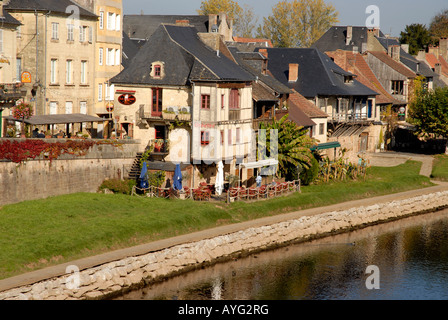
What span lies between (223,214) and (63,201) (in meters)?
10.00

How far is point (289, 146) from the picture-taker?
5872 cm

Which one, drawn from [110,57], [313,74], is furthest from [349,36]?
[110,57]

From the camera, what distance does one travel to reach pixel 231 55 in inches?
2467

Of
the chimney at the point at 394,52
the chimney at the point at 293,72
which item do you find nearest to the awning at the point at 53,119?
the chimney at the point at 293,72

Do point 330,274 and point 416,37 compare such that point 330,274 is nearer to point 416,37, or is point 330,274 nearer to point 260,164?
point 260,164

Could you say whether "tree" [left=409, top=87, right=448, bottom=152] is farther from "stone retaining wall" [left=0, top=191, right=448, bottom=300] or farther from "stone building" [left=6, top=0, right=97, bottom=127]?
"stone building" [left=6, top=0, right=97, bottom=127]

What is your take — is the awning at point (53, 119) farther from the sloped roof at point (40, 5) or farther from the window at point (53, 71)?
the sloped roof at point (40, 5)

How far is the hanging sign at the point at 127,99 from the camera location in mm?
56156

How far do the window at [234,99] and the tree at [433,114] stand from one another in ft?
106

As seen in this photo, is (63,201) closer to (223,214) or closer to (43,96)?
(223,214)

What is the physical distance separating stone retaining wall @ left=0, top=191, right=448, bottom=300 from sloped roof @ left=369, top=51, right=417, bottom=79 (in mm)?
37174

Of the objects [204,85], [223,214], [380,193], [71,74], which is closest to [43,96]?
[71,74]

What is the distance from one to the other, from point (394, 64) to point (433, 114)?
57.4 feet

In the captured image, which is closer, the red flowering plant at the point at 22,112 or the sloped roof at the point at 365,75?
the red flowering plant at the point at 22,112
